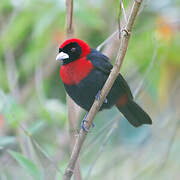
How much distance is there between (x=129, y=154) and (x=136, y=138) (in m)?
0.18

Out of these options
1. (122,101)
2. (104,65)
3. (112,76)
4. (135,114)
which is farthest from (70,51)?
(112,76)

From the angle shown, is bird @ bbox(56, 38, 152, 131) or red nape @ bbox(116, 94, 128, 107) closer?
bird @ bbox(56, 38, 152, 131)

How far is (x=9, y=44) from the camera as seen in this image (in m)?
4.02

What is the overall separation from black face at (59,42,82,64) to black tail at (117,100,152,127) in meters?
0.62

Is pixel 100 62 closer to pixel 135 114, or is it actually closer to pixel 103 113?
pixel 135 114

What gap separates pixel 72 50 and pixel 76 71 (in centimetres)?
18

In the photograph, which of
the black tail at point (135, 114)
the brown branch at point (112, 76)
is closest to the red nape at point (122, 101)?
the black tail at point (135, 114)

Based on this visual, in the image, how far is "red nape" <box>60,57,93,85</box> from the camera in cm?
320

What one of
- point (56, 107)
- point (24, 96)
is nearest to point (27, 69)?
point (24, 96)

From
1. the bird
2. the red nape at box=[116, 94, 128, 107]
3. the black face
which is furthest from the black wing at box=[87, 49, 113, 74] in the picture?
the red nape at box=[116, 94, 128, 107]

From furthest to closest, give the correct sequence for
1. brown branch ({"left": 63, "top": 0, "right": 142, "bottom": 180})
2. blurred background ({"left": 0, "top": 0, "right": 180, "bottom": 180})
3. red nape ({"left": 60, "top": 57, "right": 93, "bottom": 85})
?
1. blurred background ({"left": 0, "top": 0, "right": 180, "bottom": 180})
2. red nape ({"left": 60, "top": 57, "right": 93, "bottom": 85})
3. brown branch ({"left": 63, "top": 0, "right": 142, "bottom": 180})

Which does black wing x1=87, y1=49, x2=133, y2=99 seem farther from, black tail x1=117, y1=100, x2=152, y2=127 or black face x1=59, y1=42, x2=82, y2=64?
black tail x1=117, y1=100, x2=152, y2=127

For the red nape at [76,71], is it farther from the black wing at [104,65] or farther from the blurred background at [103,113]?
the blurred background at [103,113]

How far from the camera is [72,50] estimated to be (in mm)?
3258
